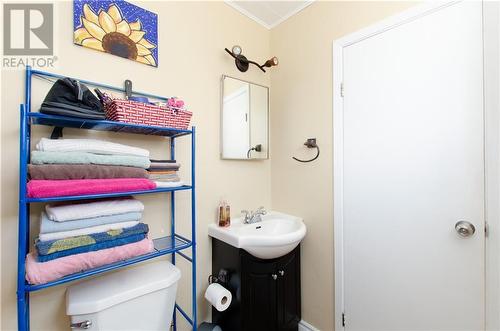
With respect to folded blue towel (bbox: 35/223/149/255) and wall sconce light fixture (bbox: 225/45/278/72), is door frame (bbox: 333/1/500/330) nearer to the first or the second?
wall sconce light fixture (bbox: 225/45/278/72)

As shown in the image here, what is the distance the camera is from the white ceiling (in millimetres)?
1637

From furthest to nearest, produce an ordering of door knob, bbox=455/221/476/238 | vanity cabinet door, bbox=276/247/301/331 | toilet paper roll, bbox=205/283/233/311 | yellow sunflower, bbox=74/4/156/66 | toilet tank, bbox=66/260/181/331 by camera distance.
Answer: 1. vanity cabinet door, bbox=276/247/301/331
2. toilet paper roll, bbox=205/283/233/311
3. yellow sunflower, bbox=74/4/156/66
4. door knob, bbox=455/221/476/238
5. toilet tank, bbox=66/260/181/331

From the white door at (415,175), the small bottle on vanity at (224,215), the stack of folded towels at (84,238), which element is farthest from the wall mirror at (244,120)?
the stack of folded towels at (84,238)

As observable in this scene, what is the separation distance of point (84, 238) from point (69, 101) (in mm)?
537

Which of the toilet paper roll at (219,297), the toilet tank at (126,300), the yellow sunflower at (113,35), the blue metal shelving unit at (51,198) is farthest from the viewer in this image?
the toilet paper roll at (219,297)

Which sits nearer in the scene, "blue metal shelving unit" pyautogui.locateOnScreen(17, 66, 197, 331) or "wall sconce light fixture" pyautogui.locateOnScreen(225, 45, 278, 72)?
"blue metal shelving unit" pyautogui.locateOnScreen(17, 66, 197, 331)

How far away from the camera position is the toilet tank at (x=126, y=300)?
2.95ft

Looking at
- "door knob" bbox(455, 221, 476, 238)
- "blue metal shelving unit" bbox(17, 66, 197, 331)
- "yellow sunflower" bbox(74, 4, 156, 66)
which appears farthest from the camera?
"yellow sunflower" bbox(74, 4, 156, 66)

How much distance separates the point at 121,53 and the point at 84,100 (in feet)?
1.55

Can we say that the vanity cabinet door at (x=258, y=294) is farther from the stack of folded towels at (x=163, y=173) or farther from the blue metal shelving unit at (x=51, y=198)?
the stack of folded towels at (x=163, y=173)

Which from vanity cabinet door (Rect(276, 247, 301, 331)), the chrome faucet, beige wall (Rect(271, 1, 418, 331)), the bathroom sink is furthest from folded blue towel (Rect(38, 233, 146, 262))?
beige wall (Rect(271, 1, 418, 331))

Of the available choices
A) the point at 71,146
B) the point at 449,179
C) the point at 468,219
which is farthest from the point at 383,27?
the point at 71,146

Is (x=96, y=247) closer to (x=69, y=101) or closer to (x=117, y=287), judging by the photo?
(x=117, y=287)

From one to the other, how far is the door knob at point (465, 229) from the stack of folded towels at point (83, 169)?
1.43 metres
